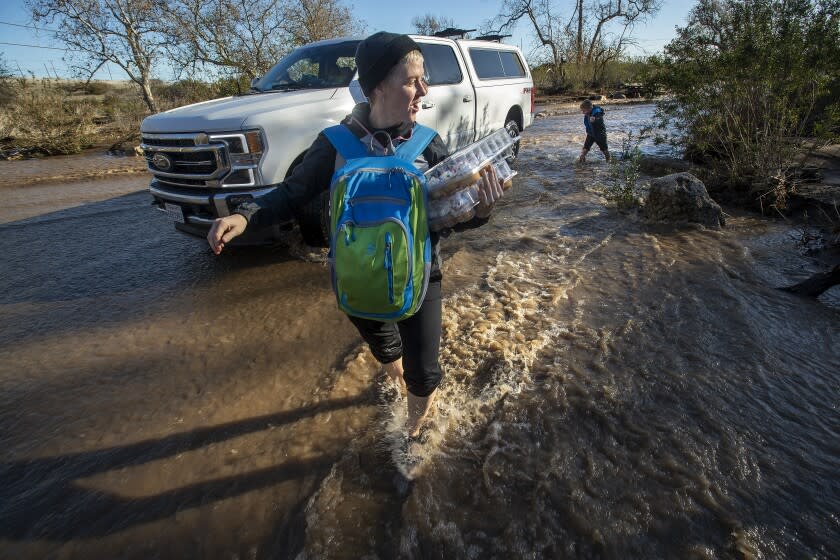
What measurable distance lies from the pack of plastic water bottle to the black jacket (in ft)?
0.38

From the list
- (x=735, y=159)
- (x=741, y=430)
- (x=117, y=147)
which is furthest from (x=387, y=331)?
(x=117, y=147)

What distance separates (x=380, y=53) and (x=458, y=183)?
0.59m

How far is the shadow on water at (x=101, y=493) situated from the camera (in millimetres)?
1949

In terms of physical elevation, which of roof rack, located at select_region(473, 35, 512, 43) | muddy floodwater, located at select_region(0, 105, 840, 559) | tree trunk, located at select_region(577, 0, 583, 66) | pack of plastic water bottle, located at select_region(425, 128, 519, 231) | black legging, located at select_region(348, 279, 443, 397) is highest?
tree trunk, located at select_region(577, 0, 583, 66)

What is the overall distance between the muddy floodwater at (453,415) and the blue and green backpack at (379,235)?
1.06 m

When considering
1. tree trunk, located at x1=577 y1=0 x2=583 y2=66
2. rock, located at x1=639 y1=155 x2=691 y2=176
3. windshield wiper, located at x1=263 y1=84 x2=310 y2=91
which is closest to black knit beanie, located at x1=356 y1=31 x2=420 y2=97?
windshield wiper, located at x1=263 y1=84 x2=310 y2=91

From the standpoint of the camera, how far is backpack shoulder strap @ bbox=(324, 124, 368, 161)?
1722 mm

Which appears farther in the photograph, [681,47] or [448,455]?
[681,47]

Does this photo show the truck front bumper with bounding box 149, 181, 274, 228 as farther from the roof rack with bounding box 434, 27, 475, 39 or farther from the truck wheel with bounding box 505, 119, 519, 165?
the roof rack with bounding box 434, 27, 475, 39

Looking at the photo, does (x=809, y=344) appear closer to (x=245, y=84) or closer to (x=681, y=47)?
(x=681, y=47)

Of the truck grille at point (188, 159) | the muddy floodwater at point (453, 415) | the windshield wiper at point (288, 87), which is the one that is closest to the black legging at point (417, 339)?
the muddy floodwater at point (453, 415)

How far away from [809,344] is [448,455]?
267cm

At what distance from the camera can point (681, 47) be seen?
22.0ft

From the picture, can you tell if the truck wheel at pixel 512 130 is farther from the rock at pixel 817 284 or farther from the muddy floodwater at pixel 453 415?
the rock at pixel 817 284
